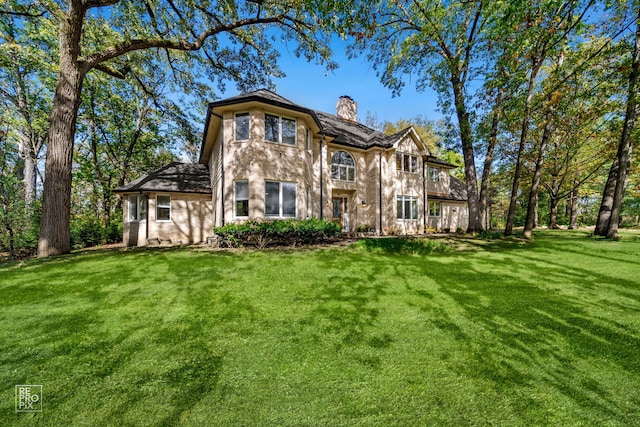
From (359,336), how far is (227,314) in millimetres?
2328

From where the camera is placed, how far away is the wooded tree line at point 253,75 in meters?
8.69

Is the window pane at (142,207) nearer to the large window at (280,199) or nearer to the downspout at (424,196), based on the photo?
the large window at (280,199)

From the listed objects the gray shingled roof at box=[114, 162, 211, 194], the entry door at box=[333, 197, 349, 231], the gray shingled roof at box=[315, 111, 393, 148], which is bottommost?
the entry door at box=[333, 197, 349, 231]

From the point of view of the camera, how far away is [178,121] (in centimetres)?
1647

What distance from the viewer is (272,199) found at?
39.9 ft

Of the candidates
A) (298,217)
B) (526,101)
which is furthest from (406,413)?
(526,101)

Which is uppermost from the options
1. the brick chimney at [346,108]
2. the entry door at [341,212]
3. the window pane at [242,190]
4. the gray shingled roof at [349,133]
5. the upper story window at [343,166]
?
the brick chimney at [346,108]

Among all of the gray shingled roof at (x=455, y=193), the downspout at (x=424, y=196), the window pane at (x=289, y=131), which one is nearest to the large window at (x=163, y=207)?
the window pane at (x=289, y=131)

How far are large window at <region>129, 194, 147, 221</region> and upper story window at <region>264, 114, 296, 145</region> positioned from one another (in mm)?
8701

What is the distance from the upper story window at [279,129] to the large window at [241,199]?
2.59 meters

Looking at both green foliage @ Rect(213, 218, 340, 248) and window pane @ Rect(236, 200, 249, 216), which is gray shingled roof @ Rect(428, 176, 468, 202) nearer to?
green foliage @ Rect(213, 218, 340, 248)

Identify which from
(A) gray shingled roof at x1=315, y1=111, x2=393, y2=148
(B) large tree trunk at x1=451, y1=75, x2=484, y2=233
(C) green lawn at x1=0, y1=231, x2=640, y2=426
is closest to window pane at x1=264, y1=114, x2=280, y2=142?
(A) gray shingled roof at x1=315, y1=111, x2=393, y2=148

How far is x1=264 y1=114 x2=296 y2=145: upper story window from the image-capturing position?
12.2 meters

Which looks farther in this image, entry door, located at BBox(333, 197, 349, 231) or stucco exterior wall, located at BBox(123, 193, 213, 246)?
entry door, located at BBox(333, 197, 349, 231)
